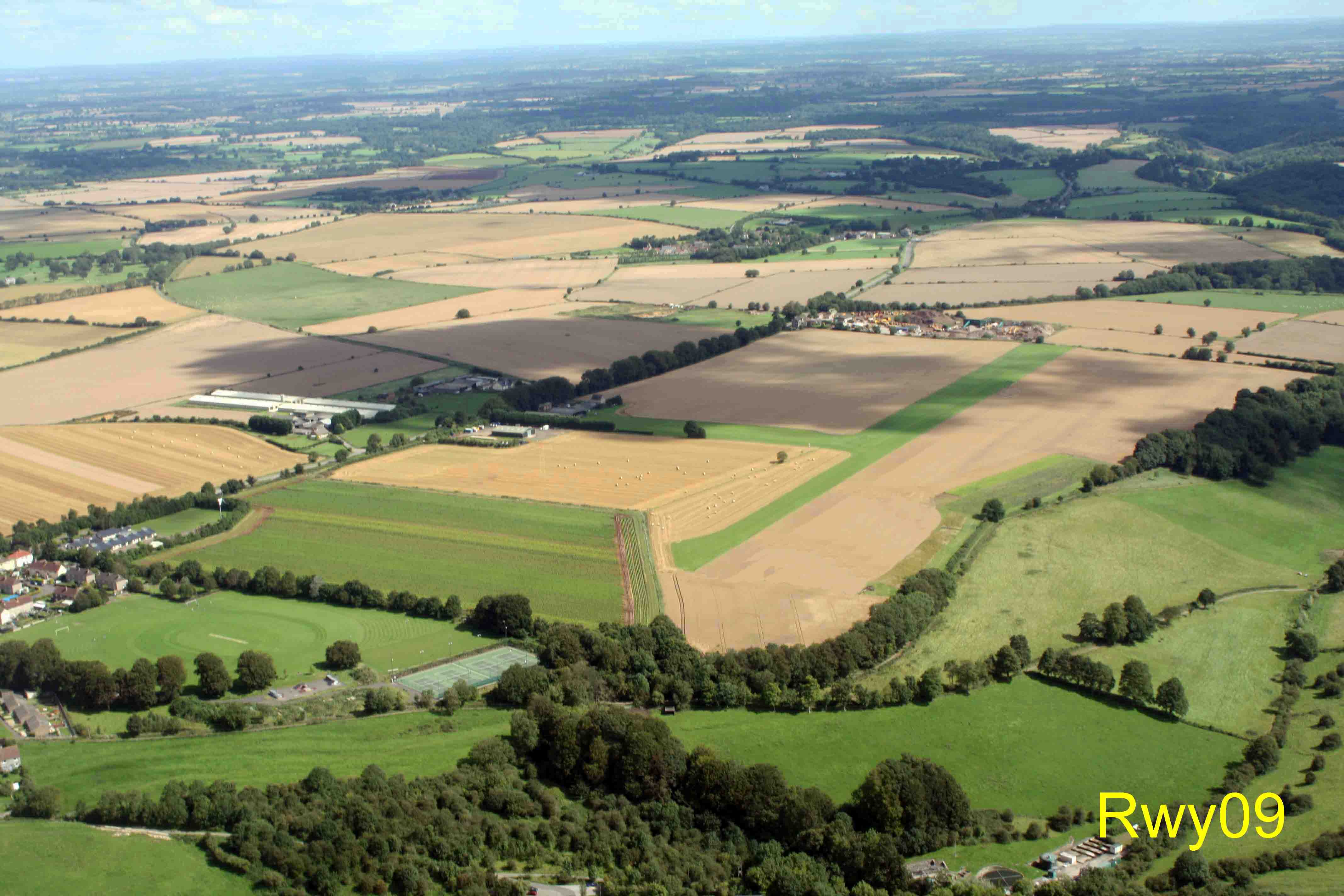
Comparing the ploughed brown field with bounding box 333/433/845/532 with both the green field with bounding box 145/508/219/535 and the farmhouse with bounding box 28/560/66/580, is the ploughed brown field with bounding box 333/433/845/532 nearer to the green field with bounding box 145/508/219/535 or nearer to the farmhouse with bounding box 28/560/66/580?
the green field with bounding box 145/508/219/535

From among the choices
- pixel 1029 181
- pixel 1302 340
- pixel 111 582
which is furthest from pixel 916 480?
pixel 1029 181

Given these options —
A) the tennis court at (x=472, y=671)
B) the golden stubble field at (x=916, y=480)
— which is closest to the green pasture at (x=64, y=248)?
the golden stubble field at (x=916, y=480)

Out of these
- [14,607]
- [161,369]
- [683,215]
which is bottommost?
[14,607]

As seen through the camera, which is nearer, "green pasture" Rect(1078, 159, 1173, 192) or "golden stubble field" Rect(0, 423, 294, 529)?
"golden stubble field" Rect(0, 423, 294, 529)

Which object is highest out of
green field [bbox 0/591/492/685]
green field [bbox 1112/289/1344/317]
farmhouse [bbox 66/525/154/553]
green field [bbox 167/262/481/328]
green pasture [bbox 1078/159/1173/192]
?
green pasture [bbox 1078/159/1173/192]

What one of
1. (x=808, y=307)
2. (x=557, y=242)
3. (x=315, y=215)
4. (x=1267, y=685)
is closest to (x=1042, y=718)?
(x=1267, y=685)

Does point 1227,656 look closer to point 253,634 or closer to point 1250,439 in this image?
point 1250,439

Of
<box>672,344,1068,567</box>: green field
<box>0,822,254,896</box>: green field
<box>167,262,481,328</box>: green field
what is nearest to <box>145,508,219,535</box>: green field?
<box>672,344,1068,567</box>: green field
